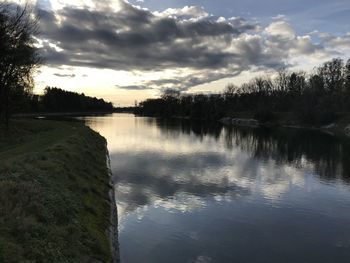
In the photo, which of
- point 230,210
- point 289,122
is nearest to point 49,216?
point 230,210

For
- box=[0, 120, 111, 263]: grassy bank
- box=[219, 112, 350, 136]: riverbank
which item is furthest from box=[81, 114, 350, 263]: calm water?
box=[219, 112, 350, 136]: riverbank

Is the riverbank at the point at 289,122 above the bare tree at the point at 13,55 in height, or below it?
below

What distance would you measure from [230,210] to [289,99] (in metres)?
133

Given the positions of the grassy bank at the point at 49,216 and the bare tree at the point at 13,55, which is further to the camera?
the bare tree at the point at 13,55

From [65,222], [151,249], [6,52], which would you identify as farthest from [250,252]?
[6,52]

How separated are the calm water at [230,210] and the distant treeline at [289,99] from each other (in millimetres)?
78583

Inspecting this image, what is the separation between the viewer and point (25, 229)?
33.0ft

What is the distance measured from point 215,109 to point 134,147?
123183 mm

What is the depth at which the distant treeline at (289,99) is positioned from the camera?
120 m

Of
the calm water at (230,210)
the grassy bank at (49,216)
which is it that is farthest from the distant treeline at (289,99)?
the grassy bank at (49,216)

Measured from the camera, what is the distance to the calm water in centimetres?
1683

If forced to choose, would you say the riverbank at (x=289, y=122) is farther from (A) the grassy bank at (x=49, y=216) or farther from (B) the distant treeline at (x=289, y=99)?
(A) the grassy bank at (x=49, y=216)

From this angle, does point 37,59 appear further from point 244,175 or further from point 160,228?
point 160,228

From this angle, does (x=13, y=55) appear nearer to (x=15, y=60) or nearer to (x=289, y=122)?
(x=15, y=60)
